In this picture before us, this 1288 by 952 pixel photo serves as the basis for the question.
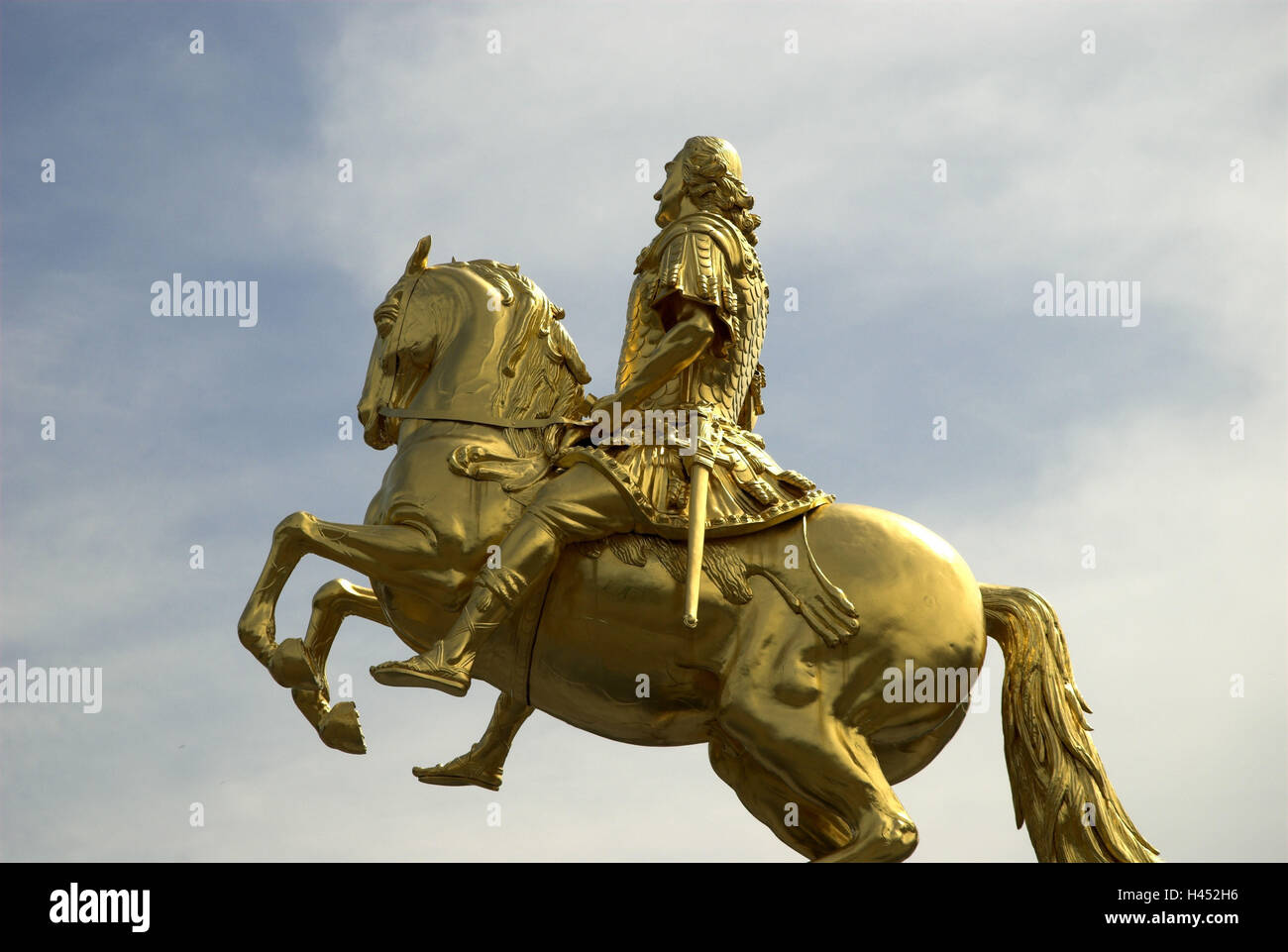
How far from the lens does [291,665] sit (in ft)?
27.2

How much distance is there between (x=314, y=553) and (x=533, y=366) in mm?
1456

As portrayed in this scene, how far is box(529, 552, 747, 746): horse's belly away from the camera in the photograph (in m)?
8.41

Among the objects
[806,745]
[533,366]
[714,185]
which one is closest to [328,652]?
[533,366]

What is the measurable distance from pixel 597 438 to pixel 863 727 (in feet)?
6.18

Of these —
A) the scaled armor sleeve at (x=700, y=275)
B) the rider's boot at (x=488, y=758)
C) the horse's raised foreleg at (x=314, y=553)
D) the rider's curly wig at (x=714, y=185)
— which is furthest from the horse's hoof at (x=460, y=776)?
the rider's curly wig at (x=714, y=185)

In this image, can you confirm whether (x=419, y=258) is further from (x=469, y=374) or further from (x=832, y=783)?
(x=832, y=783)

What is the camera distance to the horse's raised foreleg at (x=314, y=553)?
836 centimetres

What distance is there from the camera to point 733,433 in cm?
888

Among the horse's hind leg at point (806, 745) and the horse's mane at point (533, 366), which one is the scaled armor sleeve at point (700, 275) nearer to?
the horse's mane at point (533, 366)

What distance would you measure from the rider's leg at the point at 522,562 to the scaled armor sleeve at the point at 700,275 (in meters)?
0.99
